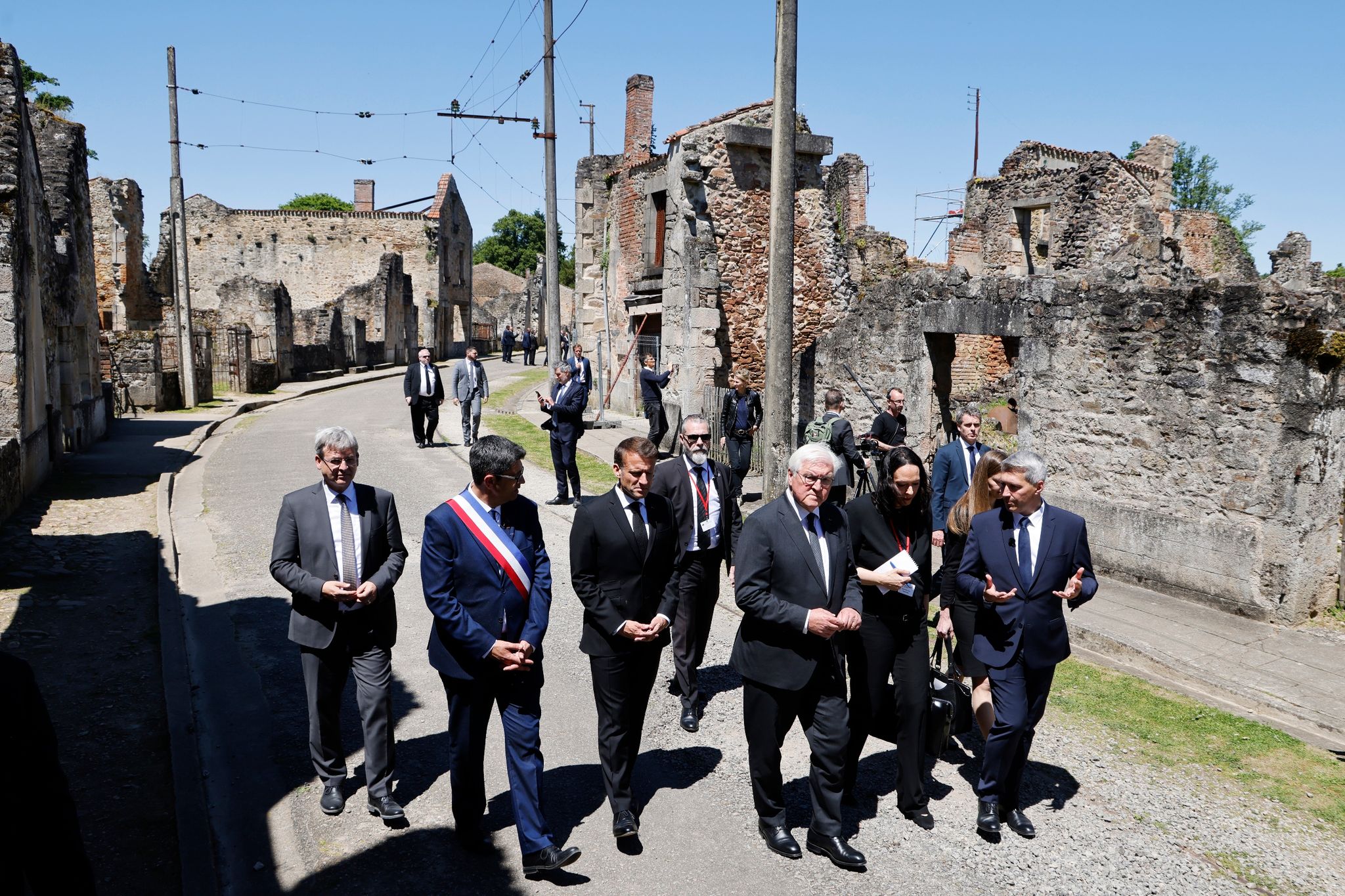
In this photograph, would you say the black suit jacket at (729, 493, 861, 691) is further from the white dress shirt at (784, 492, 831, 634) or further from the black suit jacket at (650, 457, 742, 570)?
the black suit jacket at (650, 457, 742, 570)

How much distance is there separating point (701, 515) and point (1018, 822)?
7.75ft

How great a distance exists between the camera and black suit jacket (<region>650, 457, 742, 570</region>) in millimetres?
5594

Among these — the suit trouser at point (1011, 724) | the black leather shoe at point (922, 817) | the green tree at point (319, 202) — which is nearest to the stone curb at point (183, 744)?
the black leather shoe at point (922, 817)

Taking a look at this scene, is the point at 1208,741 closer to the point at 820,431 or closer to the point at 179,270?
the point at 820,431

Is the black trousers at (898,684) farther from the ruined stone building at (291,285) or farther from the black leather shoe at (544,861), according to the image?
the ruined stone building at (291,285)

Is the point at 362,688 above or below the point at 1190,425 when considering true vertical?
below

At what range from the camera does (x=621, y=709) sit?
14.1 ft

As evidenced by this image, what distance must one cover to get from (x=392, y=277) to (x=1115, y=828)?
128 ft

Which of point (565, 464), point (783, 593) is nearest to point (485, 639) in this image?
point (783, 593)

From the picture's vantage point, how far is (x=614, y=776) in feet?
14.2

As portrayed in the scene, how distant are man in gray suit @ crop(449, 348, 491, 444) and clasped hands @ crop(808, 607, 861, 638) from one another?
1209cm

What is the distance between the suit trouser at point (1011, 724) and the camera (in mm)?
4344

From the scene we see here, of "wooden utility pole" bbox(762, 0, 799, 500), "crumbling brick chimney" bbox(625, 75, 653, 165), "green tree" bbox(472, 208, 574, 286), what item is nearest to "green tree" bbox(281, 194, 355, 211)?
"green tree" bbox(472, 208, 574, 286)

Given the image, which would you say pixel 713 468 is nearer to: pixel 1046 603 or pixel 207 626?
pixel 1046 603
